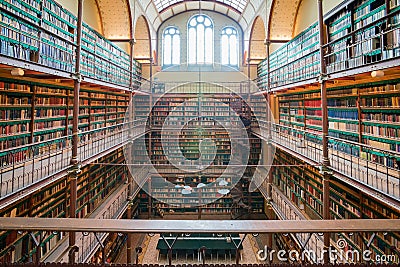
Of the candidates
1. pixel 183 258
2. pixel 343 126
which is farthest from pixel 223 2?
pixel 183 258

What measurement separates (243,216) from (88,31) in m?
7.51

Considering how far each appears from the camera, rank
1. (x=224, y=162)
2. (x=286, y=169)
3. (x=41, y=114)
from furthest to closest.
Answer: (x=224, y=162)
(x=286, y=169)
(x=41, y=114)

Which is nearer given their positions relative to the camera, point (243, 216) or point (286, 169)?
point (286, 169)

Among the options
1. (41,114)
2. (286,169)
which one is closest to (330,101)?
(286,169)

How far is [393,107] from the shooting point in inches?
154

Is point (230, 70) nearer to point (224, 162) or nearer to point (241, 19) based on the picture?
point (241, 19)

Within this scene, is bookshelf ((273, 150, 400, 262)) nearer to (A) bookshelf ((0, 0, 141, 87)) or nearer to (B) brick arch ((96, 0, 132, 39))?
(A) bookshelf ((0, 0, 141, 87))

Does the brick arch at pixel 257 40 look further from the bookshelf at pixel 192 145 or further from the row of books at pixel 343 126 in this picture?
the row of books at pixel 343 126

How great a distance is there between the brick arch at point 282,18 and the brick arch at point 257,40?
2.12 meters

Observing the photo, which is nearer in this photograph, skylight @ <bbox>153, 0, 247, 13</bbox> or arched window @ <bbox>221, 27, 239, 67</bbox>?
skylight @ <bbox>153, 0, 247, 13</bbox>

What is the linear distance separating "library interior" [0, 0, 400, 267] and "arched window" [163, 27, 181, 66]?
0.23 ft

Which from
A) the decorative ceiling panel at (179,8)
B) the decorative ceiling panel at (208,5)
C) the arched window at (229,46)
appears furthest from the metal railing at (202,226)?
the decorative ceiling panel at (208,5)

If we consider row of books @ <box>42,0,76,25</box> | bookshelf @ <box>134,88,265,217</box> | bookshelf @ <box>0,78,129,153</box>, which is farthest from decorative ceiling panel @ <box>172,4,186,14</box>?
row of books @ <box>42,0,76,25</box>

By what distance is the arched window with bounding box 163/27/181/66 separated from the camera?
1310cm
